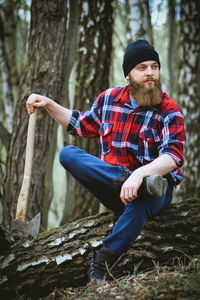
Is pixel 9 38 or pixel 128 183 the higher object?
pixel 9 38

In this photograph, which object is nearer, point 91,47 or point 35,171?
point 35,171

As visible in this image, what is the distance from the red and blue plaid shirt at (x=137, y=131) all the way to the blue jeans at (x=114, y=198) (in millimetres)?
222

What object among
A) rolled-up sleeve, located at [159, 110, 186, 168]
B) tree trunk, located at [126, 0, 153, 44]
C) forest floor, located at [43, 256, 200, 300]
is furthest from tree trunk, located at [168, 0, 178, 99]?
forest floor, located at [43, 256, 200, 300]

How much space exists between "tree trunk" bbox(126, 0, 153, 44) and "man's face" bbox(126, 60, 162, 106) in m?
3.00

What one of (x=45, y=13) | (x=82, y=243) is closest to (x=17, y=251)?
(x=82, y=243)

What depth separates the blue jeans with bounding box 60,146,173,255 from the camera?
249 cm

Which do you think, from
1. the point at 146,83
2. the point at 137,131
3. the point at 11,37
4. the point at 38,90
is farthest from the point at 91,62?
the point at 137,131

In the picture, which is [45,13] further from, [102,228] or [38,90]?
[102,228]

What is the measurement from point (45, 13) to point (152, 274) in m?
3.19

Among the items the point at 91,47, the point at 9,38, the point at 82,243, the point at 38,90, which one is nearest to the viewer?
the point at 82,243

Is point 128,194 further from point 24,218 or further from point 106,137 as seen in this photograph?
point 24,218

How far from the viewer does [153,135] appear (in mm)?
2805

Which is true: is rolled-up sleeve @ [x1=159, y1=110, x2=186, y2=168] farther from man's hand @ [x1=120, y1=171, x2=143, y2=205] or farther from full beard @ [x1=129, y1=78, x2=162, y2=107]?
man's hand @ [x1=120, y1=171, x2=143, y2=205]

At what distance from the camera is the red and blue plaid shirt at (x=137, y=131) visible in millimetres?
A: 2648
